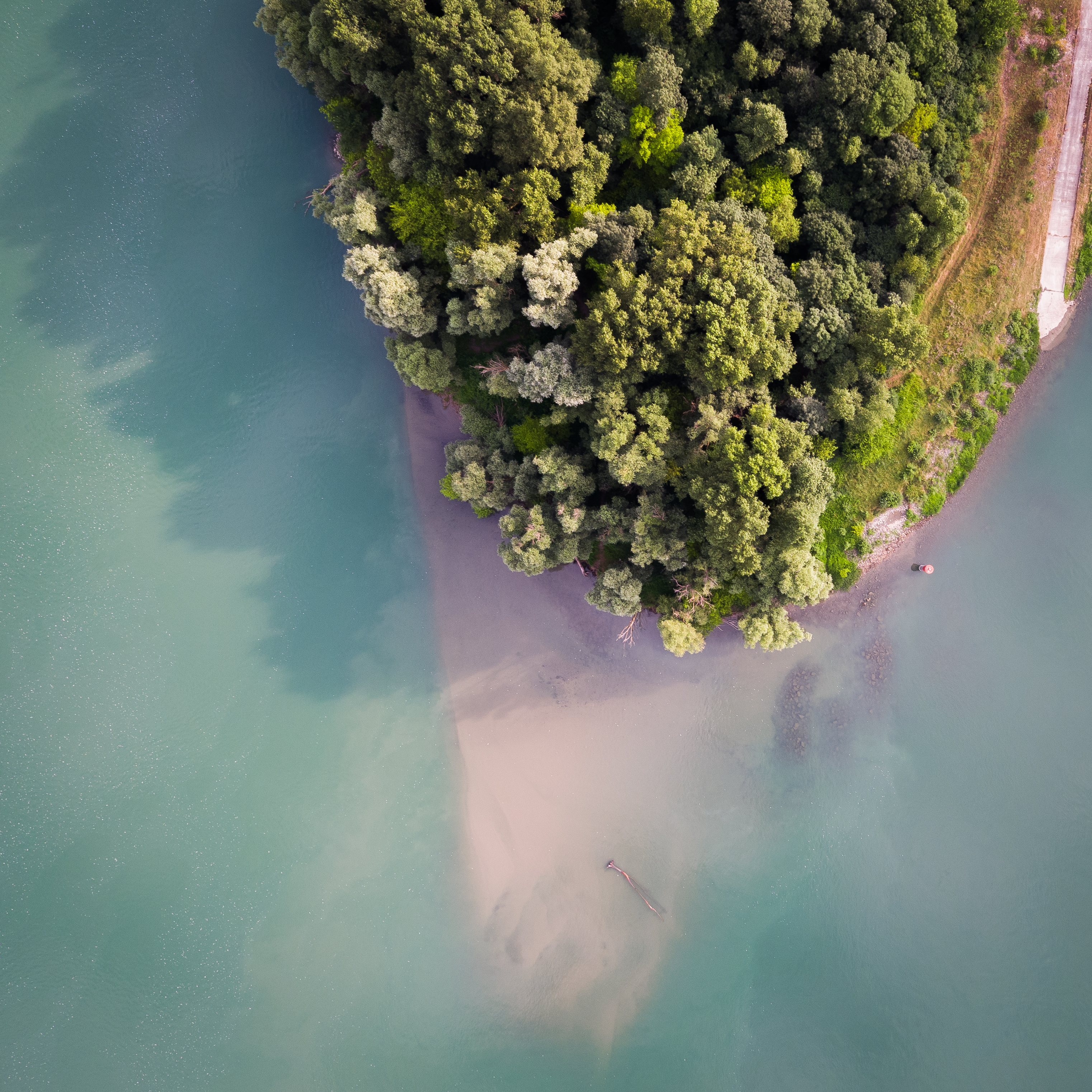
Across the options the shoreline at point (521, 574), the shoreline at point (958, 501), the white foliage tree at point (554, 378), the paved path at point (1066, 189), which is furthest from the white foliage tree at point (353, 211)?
the paved path at point (1066, 189)

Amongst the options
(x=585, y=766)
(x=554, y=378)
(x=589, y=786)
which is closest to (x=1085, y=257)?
(x=554, y=378)

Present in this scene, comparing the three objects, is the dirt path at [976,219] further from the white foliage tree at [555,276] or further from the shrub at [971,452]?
the white foliage tree at [555,276]

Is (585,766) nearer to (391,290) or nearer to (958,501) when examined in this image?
(958,501)

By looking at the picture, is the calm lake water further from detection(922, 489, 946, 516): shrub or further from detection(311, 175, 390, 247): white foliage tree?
detection(311, 175, 390, 247): white foliage tree

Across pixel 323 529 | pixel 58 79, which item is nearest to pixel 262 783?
pixel 323 529

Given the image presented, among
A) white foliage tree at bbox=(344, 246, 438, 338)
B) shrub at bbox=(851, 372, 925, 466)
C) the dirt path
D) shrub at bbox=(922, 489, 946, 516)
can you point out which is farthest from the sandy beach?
the dirt path
